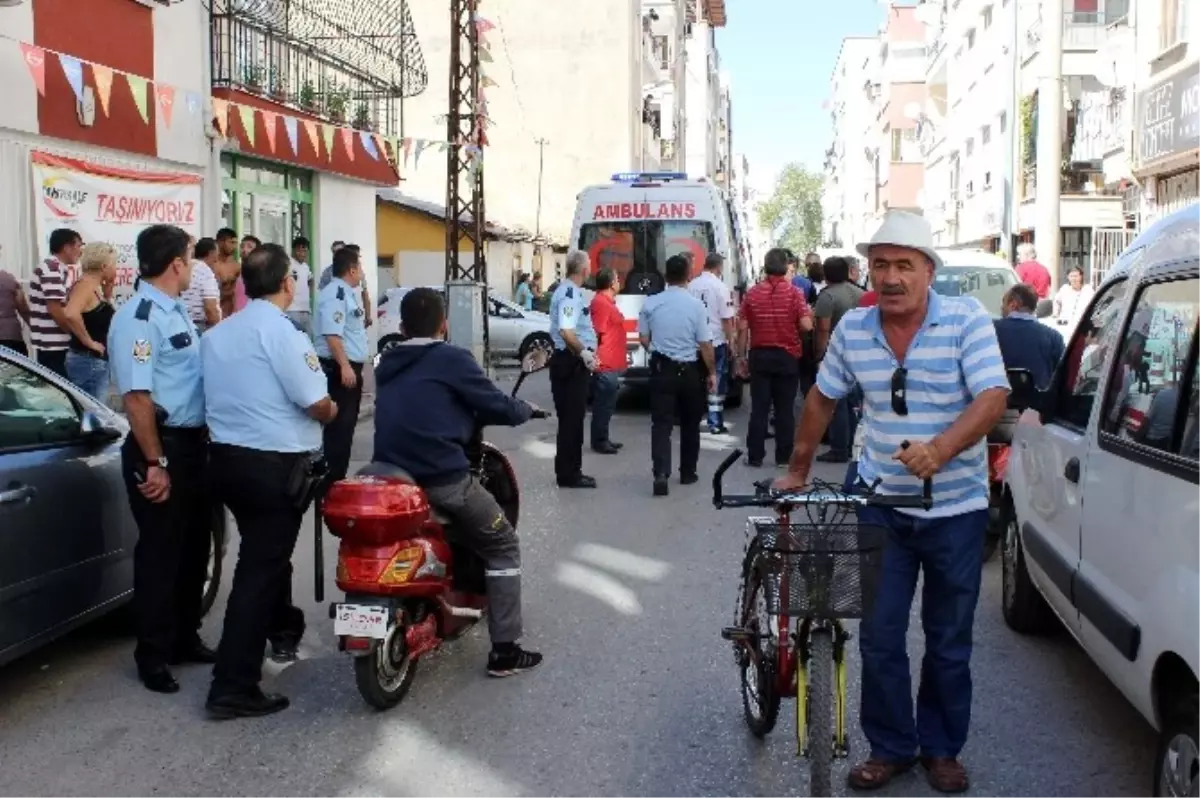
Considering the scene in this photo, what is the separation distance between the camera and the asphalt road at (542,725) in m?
4.50

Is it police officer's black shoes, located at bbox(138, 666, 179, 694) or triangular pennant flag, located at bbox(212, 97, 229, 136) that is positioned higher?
triangular pennant flag, located at bbox(212, 97, 229, 136)

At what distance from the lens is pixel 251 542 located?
517 centimetres

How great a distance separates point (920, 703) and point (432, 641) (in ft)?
6.58

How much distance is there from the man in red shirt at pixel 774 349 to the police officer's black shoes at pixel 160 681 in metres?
6.71

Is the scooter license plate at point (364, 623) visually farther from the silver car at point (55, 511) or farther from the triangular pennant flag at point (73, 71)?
the triangular pennant flag at point (73, 71)

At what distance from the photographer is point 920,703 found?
4430 mm

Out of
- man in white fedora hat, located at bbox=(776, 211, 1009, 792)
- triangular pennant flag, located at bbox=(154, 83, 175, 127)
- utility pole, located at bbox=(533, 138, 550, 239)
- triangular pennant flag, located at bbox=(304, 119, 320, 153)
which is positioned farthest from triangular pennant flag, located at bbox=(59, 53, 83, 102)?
utility pole, located at bbox=(533, 138, 550, 239)

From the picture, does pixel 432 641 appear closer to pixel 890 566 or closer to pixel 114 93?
pixel 890 566

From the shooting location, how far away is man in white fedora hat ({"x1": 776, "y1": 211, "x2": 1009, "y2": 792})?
420cm

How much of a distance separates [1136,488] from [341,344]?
598 centimetres

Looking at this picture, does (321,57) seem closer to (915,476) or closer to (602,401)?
(602,401)

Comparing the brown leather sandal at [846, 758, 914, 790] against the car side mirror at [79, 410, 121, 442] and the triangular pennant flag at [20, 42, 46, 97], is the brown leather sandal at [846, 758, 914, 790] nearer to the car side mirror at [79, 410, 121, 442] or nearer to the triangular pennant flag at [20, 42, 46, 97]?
the car side mirror at [79, 410, 121, 442]

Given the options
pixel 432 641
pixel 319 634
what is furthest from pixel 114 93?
pixel 432 641

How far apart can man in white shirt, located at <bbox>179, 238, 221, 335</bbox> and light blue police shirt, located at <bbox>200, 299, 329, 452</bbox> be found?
647 centimetres
